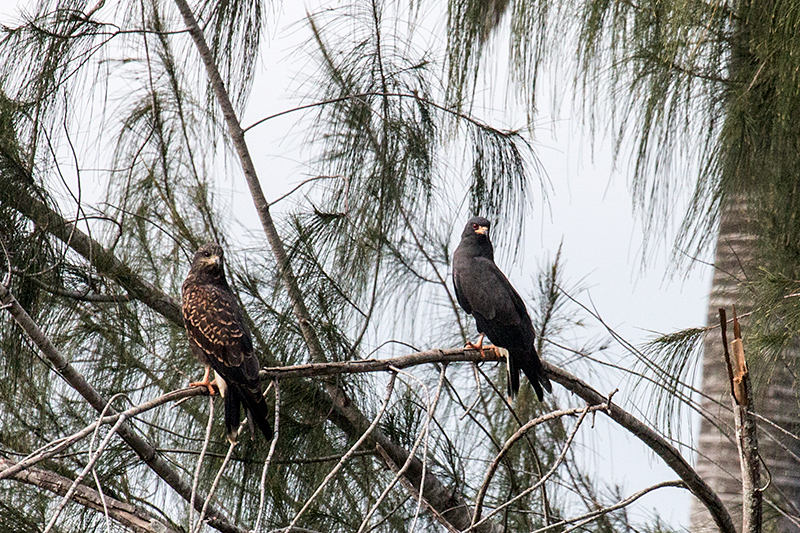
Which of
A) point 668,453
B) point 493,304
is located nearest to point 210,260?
point 493,304

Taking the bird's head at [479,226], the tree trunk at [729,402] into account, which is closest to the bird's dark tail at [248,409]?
the bird's head at [479,226]

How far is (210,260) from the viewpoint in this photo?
259 cm

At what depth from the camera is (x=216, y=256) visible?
2590 millimetres

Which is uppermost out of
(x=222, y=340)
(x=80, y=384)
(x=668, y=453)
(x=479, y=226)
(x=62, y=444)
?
(x=479, y=226)

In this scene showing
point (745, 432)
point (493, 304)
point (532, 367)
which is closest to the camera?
point (745, 432)

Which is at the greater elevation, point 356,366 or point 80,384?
point 80,384

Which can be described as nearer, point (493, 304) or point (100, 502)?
point (100, 502)

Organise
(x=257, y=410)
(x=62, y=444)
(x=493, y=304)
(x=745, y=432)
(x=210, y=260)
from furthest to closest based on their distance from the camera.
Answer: (x=493, y=304) → (x=210, y=260) → (x=257, y=410) → (x=745, y=432) → (x=62, y=444)

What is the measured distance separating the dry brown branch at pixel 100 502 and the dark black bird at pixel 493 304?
109cm

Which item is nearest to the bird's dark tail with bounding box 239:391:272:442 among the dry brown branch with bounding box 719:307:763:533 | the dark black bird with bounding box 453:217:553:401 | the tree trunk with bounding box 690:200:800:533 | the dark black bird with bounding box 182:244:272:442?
the dark black bird with bounding box 182:244:272:442

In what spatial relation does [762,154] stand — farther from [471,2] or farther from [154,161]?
[154,161]

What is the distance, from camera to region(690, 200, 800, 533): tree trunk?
296cm

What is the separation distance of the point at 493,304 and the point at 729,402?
1.06 meters

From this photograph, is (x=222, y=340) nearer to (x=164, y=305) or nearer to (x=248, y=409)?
(x=248, y=409)
